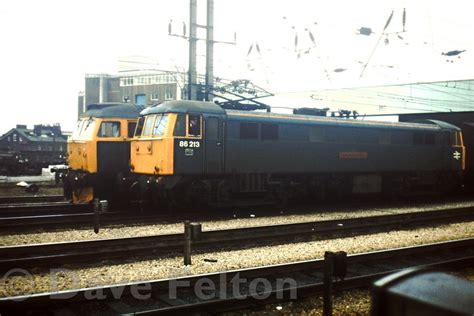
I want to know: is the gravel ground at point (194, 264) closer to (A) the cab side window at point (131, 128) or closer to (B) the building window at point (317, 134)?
(B) the building window at point (317, 134)

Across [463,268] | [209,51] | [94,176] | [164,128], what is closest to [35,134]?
[209,51]

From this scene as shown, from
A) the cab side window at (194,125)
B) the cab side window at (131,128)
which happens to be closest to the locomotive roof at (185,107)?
the cab side window at (194,125)

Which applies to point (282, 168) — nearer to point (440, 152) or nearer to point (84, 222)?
point (84, 222)

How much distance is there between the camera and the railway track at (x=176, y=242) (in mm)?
7961

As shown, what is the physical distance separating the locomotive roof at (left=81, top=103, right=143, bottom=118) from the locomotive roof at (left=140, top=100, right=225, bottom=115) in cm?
192

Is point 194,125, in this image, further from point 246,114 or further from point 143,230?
point 143,230

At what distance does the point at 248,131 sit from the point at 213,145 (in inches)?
54.8

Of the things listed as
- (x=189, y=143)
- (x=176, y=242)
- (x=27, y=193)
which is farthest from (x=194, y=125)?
(x=27, y=193)

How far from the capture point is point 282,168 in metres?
15.3

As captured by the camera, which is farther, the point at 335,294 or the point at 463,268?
the point at 463,268

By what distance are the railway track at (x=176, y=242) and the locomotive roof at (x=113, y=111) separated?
7.55 m

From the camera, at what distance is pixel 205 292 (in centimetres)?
618

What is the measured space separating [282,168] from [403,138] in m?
6.76

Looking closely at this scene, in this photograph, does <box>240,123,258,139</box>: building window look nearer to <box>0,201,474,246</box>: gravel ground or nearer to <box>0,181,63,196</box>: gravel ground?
<box>0,201,474,246</box>: gravel ground
